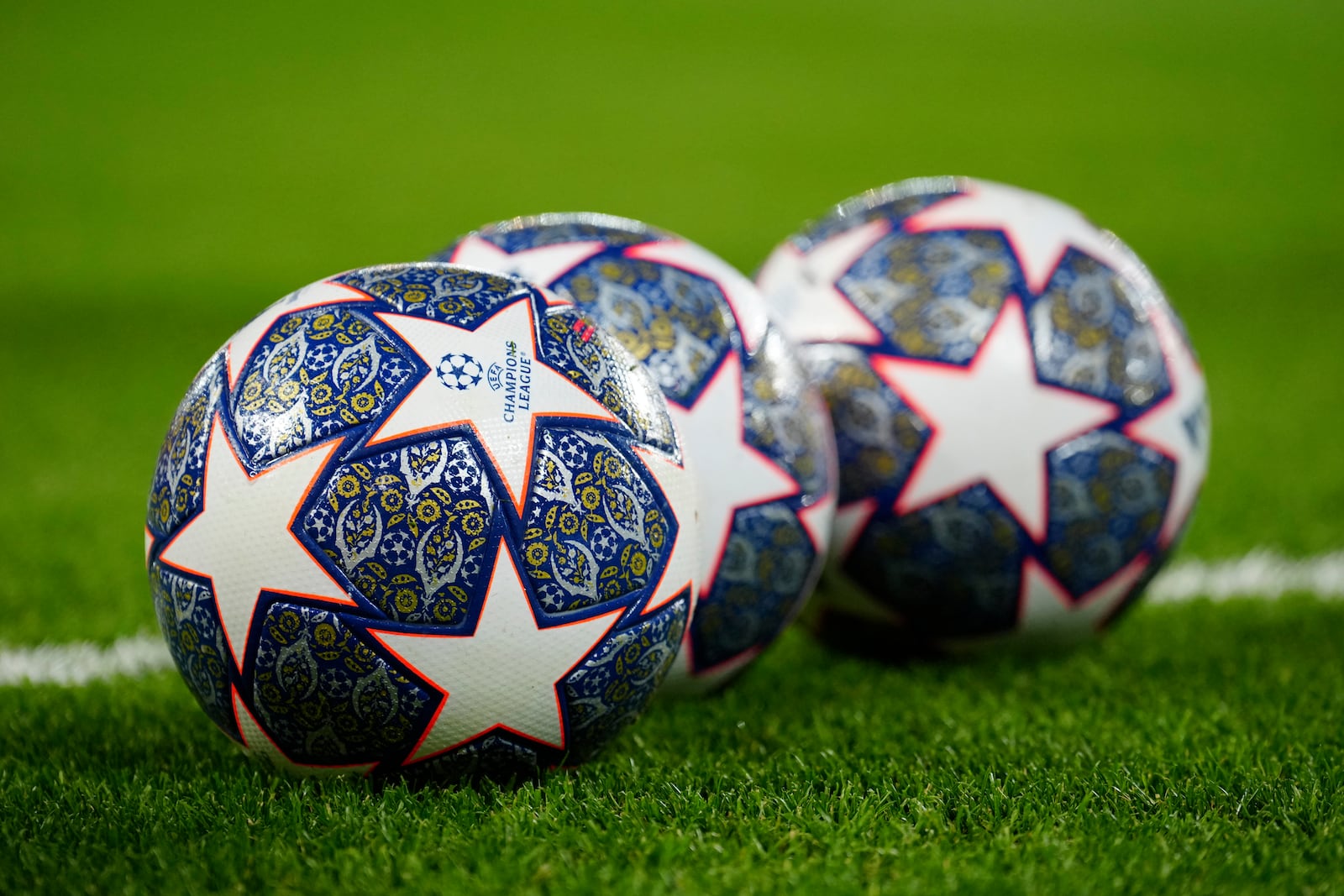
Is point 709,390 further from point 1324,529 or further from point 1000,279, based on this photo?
point 1324,529

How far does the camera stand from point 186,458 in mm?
2611

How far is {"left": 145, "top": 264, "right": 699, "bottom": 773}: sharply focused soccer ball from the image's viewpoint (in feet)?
8.14

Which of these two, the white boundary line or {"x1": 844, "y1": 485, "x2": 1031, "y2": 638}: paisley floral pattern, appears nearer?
{"x1": 844, "y1": 485, "x2": 1031, "y2": 638}: paisley floral pattern

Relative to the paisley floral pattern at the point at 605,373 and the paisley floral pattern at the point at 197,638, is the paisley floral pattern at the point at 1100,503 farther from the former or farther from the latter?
the paisley floral pattern at the point at 197,638

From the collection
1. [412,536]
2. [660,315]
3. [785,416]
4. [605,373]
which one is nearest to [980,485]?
[785,416]

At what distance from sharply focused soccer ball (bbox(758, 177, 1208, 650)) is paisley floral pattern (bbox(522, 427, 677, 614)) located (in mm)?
1113

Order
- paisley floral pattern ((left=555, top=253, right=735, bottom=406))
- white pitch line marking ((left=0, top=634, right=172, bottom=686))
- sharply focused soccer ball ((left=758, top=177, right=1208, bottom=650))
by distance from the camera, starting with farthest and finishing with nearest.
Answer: white pitch line marking ((left=0, top=634, right=172, bottom=686)) < sharply focused soccer ball ((left=758, top=177, right=1208, bottom=650)) < paisley floral pattern ((left=555, top=253, right=735, bottom=406))

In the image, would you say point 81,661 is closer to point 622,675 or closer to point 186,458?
point 186,458

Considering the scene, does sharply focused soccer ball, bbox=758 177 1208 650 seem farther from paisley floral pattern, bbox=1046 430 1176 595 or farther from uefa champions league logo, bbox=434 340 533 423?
uefa champions league logo, bbox=434 340 533 423

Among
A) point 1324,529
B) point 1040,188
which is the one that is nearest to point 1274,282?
point 1040,188

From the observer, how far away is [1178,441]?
12.1 feet

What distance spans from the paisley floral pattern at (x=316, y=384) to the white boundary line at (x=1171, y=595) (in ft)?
4.83

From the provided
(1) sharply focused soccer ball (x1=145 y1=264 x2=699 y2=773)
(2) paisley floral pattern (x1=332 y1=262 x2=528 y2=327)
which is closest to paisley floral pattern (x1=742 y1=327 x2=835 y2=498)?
(1) sharply focused soccer ball (x1=145 y1=264 x2=699 y2=773)

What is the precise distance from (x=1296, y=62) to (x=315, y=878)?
23429 mm
